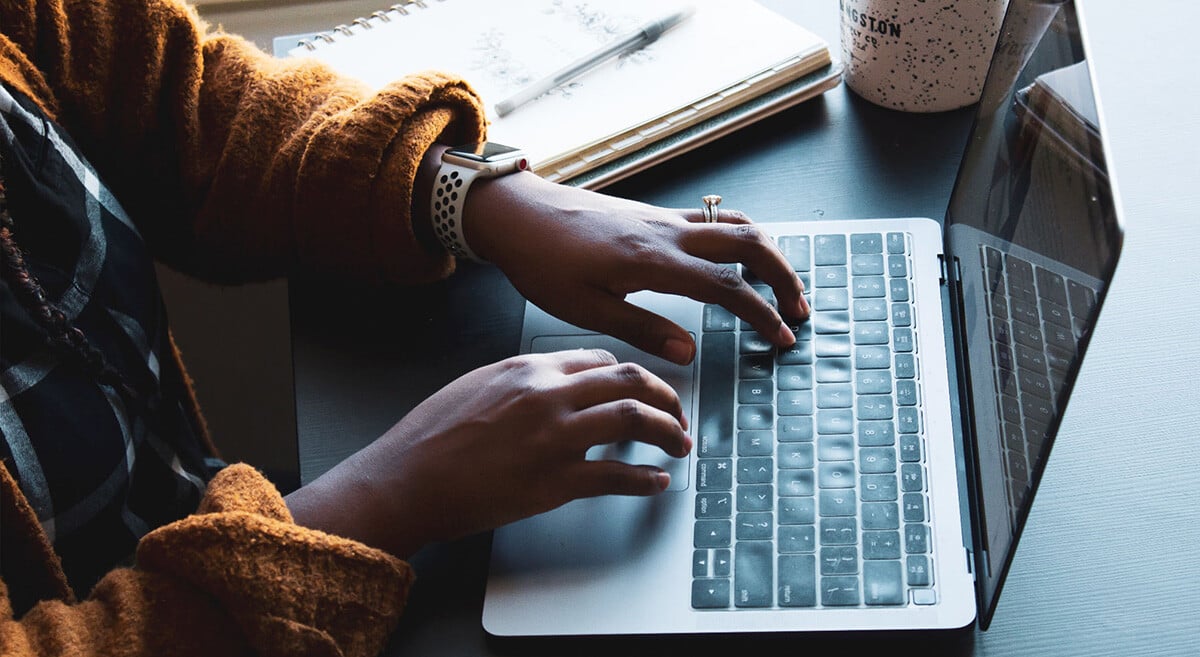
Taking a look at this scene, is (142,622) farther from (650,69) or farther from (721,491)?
(650,69)

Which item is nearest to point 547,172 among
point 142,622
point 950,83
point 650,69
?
point 650,69

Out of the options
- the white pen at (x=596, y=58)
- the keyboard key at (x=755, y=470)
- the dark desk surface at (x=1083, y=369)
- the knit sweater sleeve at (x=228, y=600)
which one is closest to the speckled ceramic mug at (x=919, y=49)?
the dark desk surface at (x=1083, y=369)

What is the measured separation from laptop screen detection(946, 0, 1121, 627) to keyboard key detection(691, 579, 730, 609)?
12cm

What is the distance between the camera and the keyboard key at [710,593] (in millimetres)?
523

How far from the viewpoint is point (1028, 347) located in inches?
19.0

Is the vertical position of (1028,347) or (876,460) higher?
(1028,347)

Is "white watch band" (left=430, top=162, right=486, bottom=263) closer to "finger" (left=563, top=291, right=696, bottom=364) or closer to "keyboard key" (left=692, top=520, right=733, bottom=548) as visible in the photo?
"finger" (left=563, top=291, right=696, bottom=364)

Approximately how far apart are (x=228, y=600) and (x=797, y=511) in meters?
0.28

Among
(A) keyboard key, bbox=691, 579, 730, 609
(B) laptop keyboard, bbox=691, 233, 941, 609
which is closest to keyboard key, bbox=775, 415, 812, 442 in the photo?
(B) laptop keyboard, bbox=691, 233, 941, 609

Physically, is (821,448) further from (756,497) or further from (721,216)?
(721,216)

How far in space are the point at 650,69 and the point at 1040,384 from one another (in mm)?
458

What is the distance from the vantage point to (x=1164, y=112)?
0.78 meters

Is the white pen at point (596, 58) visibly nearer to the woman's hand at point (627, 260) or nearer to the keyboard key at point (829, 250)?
the woman's hand at point (627, 260)

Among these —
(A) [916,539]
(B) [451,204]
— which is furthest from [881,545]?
(B) [451,204]
